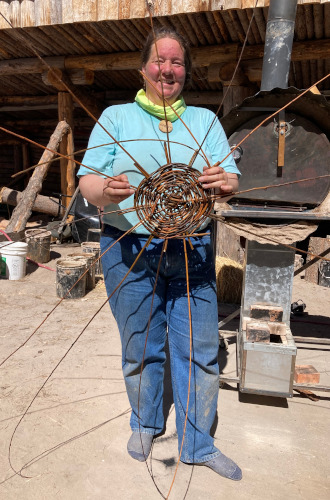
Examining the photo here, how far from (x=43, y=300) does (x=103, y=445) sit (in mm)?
2685

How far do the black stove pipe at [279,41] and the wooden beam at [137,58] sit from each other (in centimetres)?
244

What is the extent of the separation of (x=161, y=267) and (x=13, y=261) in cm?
387

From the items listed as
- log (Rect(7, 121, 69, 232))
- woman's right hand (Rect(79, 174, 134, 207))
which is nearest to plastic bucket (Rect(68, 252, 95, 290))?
log (Rect(7, 121, 69, 232))

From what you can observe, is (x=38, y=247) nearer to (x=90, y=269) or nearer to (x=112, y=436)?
(x=90, y=269)

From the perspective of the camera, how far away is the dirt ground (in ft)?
6.29

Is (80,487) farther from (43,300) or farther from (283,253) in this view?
(43,300)

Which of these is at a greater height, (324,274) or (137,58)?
(137,58)

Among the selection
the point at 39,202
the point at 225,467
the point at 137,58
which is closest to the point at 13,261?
the point at 39,202

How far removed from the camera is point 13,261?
5.27 metres

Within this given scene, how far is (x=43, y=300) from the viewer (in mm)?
4641

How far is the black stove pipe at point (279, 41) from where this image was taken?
9.64ft

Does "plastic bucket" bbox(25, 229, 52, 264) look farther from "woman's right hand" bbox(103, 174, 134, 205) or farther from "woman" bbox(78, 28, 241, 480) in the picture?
"woman's right hand" bbox(103, 174, 134, 205)

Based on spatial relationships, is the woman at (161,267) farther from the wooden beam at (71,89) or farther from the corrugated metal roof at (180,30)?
the wooden beam at (71,89)

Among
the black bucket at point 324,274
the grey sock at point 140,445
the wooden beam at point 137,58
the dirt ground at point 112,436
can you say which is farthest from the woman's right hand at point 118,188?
the wooden beam at point 137,58
